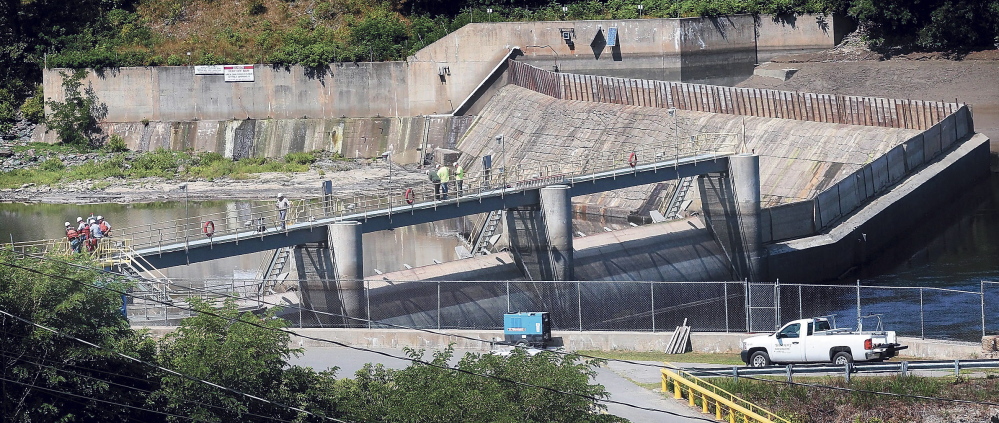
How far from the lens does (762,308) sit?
49625mm

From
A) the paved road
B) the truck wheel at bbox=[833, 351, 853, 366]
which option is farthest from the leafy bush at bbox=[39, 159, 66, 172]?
the truck wheel at bbox=[833, 351, 853, 366]

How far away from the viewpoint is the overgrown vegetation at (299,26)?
329ft

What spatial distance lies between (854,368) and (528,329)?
1091 cm

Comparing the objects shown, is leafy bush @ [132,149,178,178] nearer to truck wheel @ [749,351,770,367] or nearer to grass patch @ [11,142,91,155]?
grass patch @ [11,142,91,155]

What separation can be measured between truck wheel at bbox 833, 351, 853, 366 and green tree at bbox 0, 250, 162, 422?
1891cm

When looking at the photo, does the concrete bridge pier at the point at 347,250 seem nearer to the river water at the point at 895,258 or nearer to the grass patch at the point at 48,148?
the river water at the point at 895,258

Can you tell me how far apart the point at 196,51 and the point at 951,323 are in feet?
223

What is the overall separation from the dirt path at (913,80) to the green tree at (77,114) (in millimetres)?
44904

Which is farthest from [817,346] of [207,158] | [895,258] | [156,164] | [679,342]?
[156,164]

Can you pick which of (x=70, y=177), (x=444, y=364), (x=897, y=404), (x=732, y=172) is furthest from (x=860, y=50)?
(x=444, y=364)

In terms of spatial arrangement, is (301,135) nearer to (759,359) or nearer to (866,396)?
(759,359)

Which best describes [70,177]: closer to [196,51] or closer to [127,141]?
[127,141]

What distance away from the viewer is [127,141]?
105312mm

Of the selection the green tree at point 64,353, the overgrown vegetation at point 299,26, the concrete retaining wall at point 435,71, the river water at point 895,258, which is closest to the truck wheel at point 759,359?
the river water at point 895,258
